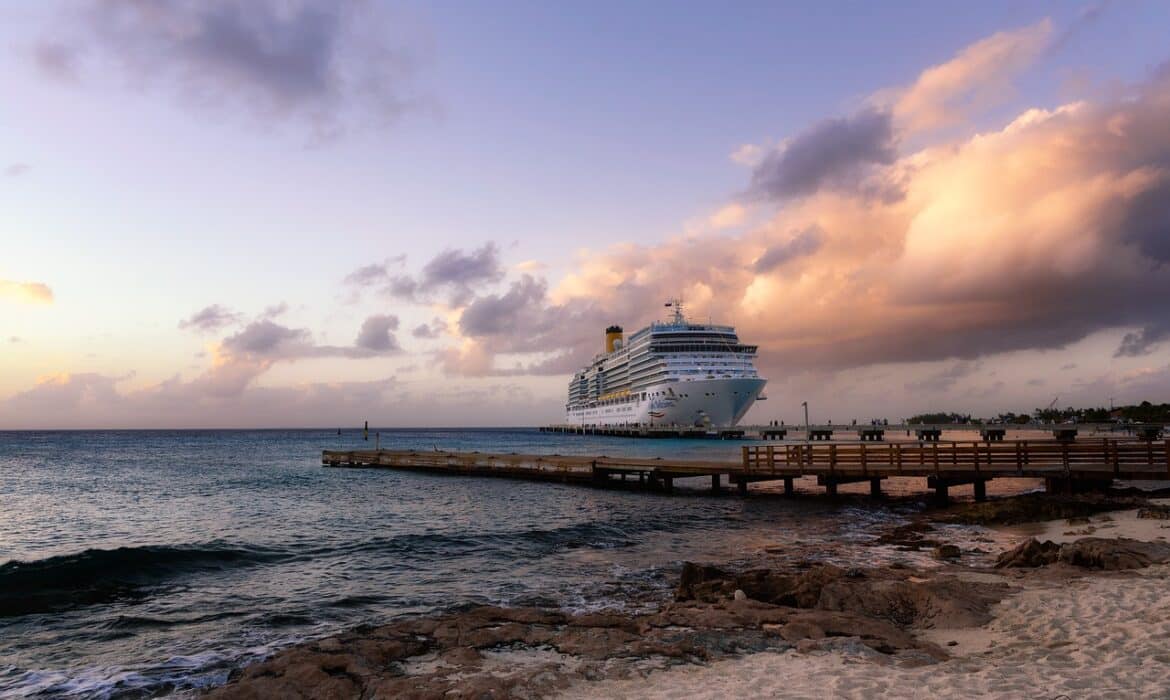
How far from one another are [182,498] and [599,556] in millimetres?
27462

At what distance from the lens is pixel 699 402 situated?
93.8 m

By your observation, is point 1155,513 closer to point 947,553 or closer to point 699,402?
point 947,553

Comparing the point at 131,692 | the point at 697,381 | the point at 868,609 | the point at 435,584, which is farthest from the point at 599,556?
the point at 697,381

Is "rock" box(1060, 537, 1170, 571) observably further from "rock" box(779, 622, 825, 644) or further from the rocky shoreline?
"rock" box(779, 622, 825, 644)

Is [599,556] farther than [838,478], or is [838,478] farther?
[838,478]

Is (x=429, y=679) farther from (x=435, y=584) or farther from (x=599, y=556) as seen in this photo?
(x=599, y=556)

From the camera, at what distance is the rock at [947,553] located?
15.2 m

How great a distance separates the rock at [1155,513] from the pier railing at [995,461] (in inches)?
183

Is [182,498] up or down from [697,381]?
down

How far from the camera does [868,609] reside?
34.4 feet

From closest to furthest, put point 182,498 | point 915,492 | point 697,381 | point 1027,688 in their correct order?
point 1027,688, point 915,492, point 182,498, point 697,381

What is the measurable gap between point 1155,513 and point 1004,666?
14.5 metres

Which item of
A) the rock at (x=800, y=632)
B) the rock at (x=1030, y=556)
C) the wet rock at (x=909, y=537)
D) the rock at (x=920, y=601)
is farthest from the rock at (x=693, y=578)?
the wet rock at (x=909, y=537)

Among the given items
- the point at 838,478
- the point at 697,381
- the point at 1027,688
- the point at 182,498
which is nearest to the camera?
the point at 1027,688
